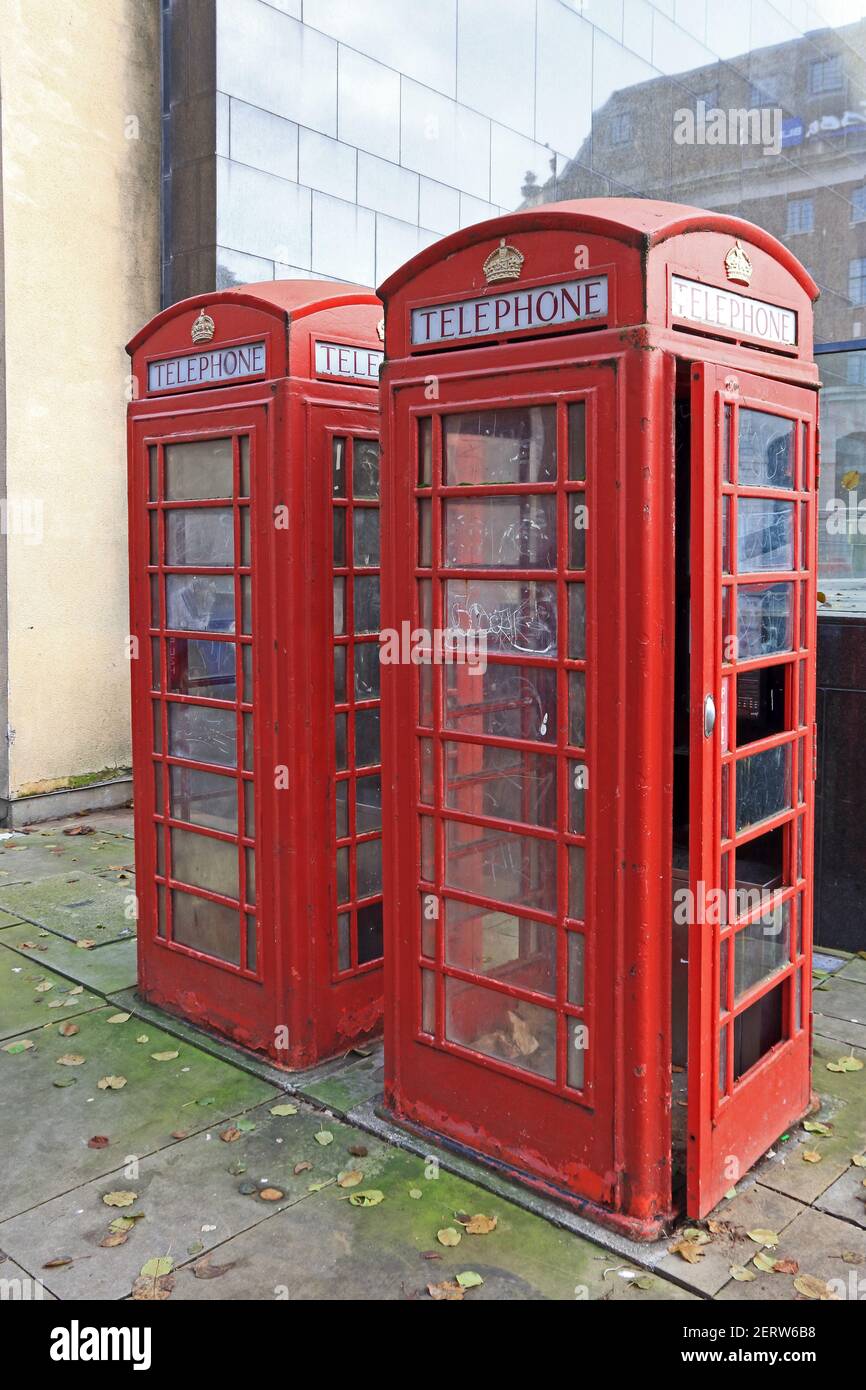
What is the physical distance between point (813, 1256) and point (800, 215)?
18734 millimetres

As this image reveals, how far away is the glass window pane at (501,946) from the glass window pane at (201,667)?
1448 millimetres

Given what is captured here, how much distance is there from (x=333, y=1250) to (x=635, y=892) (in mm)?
1398

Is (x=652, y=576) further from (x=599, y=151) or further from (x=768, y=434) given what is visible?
(x=599, y=151)

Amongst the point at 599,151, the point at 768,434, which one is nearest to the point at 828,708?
the point at 768,434

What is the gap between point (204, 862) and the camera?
16.2ft

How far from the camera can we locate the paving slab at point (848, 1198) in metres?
3.54

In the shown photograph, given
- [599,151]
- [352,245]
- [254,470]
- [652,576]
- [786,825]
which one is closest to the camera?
[652,576]

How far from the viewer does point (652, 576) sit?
325 cm

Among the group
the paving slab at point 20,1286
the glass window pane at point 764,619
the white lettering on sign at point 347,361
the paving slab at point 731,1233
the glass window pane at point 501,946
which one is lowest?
the paving slab at point 20,1286

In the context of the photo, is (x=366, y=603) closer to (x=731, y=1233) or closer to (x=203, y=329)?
(x=203, y=329)

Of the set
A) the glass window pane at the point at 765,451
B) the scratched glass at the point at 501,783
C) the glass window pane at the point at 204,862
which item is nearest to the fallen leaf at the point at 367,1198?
the scratched glass at the point at 501,783

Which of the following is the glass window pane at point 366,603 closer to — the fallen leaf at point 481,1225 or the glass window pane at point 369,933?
the glass window pane at point 369,933

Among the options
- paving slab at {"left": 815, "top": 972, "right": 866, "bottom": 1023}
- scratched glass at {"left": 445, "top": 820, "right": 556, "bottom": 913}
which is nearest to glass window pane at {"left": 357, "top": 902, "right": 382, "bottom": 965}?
scratched glass at {"left": 445, "top": 820, "right": 556, "bottom": 913}

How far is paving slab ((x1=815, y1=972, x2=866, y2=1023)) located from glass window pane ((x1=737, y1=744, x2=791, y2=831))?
173 cm
